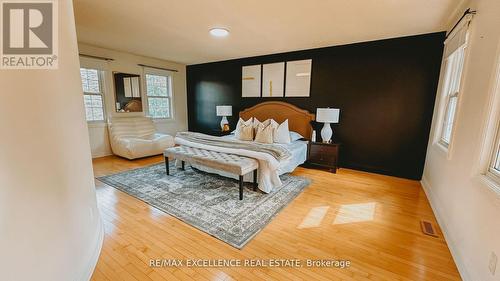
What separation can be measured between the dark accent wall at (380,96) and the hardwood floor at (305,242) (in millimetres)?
1020

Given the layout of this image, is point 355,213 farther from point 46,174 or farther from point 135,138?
point 135,138

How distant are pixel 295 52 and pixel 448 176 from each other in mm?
3402

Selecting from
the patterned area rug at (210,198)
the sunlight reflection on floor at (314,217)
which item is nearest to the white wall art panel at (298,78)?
the patterned area rug at (210,198)

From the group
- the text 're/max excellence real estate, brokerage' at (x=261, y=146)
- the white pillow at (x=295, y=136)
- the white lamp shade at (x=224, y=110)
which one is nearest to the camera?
the text 're/max excellence real estate, brokerage' at (x=261, y=146)

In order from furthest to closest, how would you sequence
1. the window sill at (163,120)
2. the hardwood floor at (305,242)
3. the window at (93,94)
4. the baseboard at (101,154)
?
the window sill at (163,120) < the baseboard at (101,154) < the window at (93,94) < the hardwood floor at (305,242)

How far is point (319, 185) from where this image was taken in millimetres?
3436

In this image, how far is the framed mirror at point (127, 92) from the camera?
16.8 feet

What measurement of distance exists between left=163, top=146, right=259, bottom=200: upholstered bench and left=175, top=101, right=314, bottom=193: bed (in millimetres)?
84

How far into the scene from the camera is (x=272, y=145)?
3406 mm

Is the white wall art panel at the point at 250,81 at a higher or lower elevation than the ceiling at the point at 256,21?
lower

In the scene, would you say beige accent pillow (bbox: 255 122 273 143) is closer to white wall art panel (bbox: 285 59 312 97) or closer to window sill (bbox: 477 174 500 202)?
white wall art panel (bbox: 285 59 312 97)

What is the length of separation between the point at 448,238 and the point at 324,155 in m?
2.23

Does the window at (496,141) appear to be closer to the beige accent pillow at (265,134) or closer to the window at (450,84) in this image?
the window at (450,84)

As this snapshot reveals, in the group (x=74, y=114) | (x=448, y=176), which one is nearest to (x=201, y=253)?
(x=74, y=114)
